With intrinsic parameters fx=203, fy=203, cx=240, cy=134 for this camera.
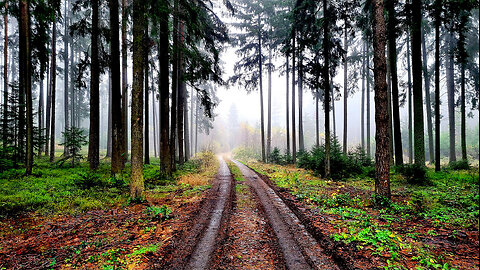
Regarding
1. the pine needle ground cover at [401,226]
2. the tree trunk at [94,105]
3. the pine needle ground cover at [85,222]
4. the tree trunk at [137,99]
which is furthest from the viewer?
the tree trunk at [94,105]

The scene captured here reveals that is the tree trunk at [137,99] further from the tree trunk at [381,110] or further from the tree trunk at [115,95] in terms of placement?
the tree trunk at [381,110]

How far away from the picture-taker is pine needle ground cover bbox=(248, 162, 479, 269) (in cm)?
323

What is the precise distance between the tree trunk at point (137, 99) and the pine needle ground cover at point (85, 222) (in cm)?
66

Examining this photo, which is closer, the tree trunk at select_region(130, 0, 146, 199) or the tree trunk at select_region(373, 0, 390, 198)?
the tree trunk at select_region(373, 0, 390, 198)

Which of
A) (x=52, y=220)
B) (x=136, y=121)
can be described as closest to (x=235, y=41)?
(x=136, y=121)

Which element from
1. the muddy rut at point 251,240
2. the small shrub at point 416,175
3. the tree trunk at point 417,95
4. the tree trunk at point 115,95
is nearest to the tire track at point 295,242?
the muddy rut at point 251,240

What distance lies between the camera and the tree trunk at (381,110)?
6.24 metres

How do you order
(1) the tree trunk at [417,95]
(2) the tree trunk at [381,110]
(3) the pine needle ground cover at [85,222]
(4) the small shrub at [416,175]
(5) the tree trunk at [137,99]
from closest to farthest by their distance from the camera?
(3) the pine needle ground cover at [85,222] → (2) the tree trunk at [381,110] → (5) the tree trunk at [137,99] → (4) the small shrub at [416,175] → (1) the tree trunk at [417,95]

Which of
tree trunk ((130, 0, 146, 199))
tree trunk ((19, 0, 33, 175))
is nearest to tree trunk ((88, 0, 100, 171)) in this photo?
tree trunk ((19, 0, 33, 175))

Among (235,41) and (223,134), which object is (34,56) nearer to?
(235,41)

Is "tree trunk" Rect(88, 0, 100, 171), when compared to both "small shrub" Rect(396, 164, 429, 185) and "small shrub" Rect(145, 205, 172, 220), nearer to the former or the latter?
"small shrub" Rect(145, 205, 172, 220)

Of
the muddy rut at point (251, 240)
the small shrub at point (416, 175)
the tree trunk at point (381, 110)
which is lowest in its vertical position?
the muddy rut at point (251, 240)

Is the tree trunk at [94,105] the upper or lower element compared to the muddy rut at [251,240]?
upper

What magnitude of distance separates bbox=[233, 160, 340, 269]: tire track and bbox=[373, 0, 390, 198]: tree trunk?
311 centimetres
